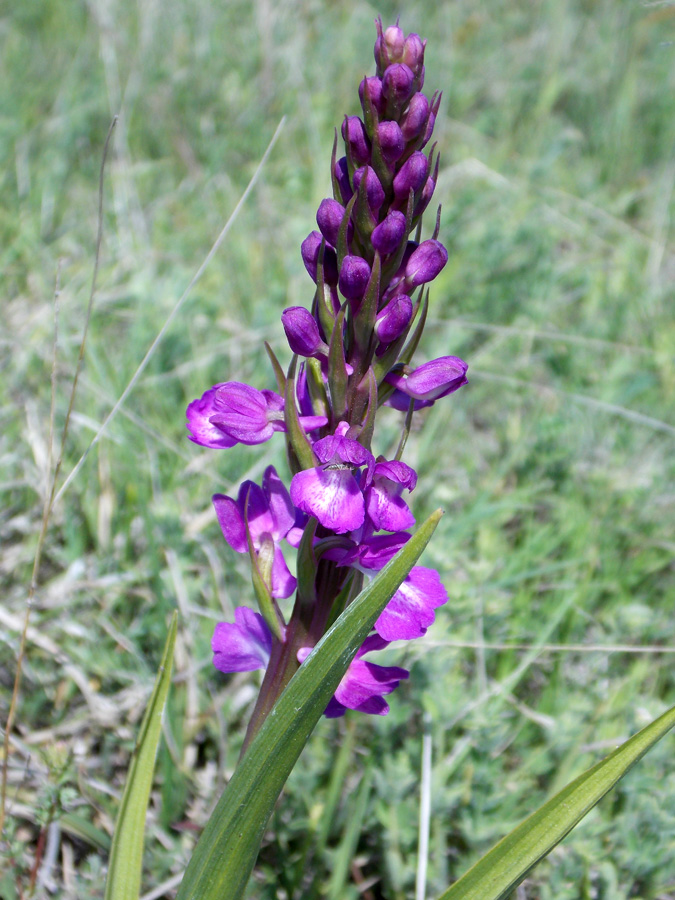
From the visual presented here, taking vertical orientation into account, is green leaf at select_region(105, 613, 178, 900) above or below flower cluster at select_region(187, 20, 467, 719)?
below

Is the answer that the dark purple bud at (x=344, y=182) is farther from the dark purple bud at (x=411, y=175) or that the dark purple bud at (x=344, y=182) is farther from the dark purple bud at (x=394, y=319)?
the dark purple bud at (x=394, y=319)

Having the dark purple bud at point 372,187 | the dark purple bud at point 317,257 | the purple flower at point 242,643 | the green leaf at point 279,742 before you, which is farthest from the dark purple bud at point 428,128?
the purple flower at point 242,643

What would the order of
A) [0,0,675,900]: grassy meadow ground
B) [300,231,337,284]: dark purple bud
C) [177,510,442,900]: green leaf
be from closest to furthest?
1. [177,510,442,900]: green leaf
2. [300,231,337,284]: dark purple bud
3. [0,0,675,900]: grassy meadow ground

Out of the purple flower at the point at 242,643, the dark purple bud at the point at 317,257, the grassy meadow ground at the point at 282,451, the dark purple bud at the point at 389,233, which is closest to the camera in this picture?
the dark purple bud at the point at 389,233

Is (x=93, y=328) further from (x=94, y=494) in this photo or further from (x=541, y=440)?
(x=541, y=440)

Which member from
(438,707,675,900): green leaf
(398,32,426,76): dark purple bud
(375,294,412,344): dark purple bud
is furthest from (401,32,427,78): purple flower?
(438,707,675,900): green leaf

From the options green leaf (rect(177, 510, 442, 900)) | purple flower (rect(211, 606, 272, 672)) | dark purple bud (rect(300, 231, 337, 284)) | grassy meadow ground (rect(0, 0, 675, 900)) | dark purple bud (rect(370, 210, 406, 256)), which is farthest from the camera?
grassy meadow ground (rect(0, 0, 675, 900))

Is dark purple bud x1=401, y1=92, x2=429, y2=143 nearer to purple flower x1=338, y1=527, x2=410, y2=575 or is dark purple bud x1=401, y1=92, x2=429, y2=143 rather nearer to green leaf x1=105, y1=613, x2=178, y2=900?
purple flower x1=338, y1=527, x2=410, y2=575
